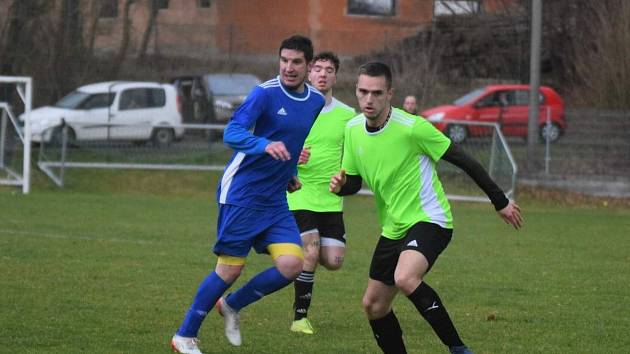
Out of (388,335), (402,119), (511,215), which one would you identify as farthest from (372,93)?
(388,335)

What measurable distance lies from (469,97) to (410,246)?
19685 millimetres

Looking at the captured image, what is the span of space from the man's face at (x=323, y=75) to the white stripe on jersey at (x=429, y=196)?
2132 mm

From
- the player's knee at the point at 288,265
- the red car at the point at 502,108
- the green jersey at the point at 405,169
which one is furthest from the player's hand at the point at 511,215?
the red car at the point at 502,108

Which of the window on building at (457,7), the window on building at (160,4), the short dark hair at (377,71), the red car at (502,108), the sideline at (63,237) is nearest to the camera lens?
the short dark hair at (377,71)

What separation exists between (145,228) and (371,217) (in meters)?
4.50

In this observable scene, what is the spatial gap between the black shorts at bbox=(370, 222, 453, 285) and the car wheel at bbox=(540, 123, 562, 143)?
54.9ft

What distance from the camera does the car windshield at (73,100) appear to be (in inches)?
977

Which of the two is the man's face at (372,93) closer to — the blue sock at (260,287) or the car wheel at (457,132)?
the blue sock at (260,287)

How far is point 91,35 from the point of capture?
26828 millimetres

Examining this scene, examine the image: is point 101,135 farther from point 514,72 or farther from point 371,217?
point 514,72

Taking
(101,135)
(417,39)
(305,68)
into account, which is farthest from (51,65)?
(305,68)

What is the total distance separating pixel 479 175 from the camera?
6.75m

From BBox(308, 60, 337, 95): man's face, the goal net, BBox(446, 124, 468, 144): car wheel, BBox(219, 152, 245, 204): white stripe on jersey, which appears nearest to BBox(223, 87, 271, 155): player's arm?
BBox(219, 152, 245, 204): white stripe on jersey

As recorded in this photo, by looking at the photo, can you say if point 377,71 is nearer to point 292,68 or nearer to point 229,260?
point 292,68
